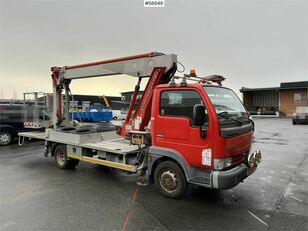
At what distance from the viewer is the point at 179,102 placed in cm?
459

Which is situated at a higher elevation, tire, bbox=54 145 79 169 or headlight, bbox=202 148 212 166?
headlight, bbox=202 148 212 166

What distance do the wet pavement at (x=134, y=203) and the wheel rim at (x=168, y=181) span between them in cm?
23

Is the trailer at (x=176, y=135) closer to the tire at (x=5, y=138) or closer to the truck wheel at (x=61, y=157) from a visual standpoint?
the truck wheel at (x=61, y=157)

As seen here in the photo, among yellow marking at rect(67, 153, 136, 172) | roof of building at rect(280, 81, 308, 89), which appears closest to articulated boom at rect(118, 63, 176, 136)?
yellow marking at rect(67, 153, 136, 172)

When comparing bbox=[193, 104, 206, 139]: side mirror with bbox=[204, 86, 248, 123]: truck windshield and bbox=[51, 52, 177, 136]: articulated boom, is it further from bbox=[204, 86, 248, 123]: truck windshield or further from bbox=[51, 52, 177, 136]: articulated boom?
bbox=[51, 52, 177, 136]: articulated boom

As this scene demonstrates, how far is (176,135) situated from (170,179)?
857 mm

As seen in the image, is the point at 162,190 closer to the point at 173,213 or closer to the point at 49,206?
the point at 173,213

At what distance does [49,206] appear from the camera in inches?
173

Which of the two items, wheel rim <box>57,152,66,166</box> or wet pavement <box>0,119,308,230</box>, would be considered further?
wheel rim <box>57,152,66,166</box>

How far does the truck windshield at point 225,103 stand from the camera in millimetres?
4298

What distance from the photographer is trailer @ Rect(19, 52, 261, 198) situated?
13.4 ft

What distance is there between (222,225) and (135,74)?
3.76 metres

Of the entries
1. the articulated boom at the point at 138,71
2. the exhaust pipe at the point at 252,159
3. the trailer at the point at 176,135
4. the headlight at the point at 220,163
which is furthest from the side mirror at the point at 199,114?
the articulated boom at the point at 138,71

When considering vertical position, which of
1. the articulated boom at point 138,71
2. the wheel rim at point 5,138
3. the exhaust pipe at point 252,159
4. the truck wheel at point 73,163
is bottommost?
the truck wheel at point 73,163
